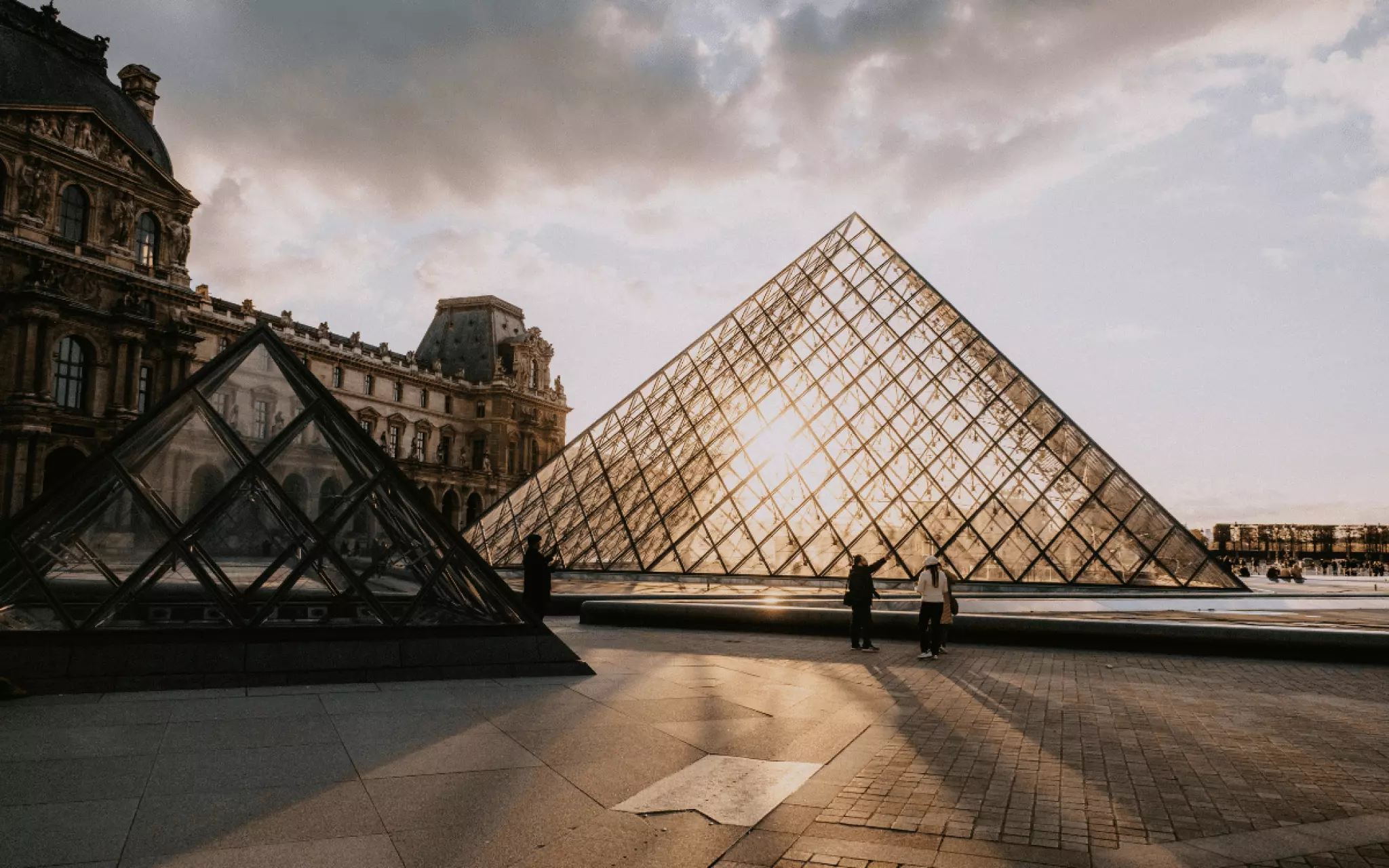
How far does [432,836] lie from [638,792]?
993mm

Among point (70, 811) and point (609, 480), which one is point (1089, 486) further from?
point (70, 811)

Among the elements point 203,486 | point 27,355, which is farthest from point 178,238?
point 203,486

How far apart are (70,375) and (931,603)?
1632 inches

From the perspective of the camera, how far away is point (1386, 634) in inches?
339

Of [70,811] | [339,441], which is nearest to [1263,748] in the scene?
[70,811]

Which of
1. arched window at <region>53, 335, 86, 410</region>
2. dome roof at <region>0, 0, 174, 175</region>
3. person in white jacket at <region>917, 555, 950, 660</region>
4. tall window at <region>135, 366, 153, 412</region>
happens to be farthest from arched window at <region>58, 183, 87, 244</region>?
person in white jacket at <region>917, 555, 950, 660</region>

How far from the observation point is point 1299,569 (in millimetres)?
31188

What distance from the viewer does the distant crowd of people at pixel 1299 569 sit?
3094 centimetres

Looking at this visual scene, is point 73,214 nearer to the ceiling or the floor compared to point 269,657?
nearer to the ceiling

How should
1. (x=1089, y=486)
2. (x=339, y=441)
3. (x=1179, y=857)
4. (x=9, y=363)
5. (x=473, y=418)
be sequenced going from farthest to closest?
1. (x=473, y=418)
2. (x=9, y=363)
3. (x=1089, y=486)
4. (x=339, y=441)
5. (x=1179, y=857)

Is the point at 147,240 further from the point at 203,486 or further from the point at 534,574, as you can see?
the point at 203,486

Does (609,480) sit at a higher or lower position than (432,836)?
higher

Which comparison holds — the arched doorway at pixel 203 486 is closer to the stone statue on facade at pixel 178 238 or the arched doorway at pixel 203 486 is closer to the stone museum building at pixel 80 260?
the stone museum building at pixel 80 260

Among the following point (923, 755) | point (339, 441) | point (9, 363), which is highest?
point (9, 363)
